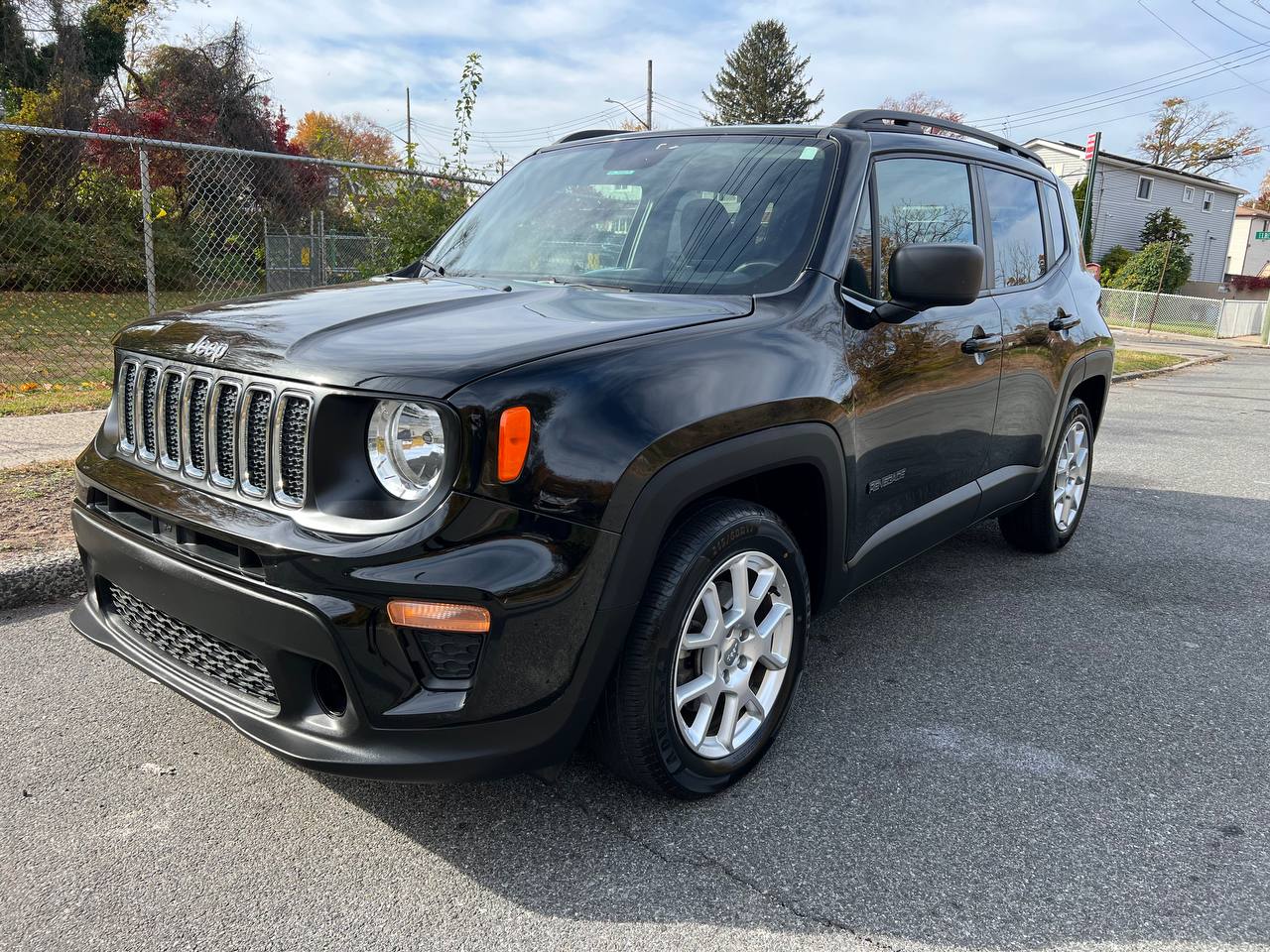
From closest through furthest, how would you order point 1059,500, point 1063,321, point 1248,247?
point 1063,321 < point 1059,500 < point 1248,247

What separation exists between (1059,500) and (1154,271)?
37.3m

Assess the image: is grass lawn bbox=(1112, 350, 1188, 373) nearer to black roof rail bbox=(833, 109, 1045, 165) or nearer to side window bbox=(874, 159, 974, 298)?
black roof rail bbox=(833, 109, 1045, 165)

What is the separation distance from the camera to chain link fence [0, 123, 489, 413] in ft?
25.6

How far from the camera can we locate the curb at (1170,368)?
14422 mm

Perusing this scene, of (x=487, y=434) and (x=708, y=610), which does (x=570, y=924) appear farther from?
(x=487, y=434)

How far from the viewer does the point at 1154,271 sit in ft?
121

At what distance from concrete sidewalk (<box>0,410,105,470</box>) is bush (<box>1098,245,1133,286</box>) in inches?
1664

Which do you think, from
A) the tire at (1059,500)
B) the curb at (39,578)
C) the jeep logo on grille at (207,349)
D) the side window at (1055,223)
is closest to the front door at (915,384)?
the side window at (1055,223)

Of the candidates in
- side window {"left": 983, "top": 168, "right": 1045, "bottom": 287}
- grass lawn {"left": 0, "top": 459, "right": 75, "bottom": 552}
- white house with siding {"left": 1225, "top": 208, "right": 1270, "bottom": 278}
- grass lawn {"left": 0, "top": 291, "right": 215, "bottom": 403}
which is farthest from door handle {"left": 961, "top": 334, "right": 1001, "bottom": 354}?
white house with siding {"left": 1225, "top": 208, "right": 1270, "bottom": 278}

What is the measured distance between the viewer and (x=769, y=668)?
2.79 m

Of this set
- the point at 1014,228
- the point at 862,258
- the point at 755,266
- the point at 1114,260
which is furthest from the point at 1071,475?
Answer: the point at 1114,260

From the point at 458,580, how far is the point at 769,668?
45.1 inches

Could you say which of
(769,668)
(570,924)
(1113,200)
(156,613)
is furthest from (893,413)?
(1113,200)

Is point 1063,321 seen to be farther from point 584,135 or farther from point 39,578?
point 39,578
